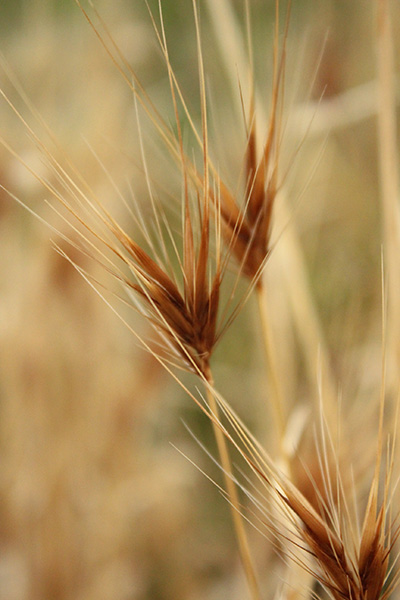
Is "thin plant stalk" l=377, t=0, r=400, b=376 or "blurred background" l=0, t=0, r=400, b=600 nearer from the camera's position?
"thin plant stalk" l=377, t=0, r=400, b=376

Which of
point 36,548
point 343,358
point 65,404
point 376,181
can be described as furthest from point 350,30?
point 36,548

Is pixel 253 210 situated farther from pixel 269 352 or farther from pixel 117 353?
pixel 117 353

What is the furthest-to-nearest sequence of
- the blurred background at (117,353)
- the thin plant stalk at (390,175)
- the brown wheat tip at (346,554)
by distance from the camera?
the blurred background at (117,353) < the thin plant stalk at (390,175) < the brown wheat tip at (346,554)

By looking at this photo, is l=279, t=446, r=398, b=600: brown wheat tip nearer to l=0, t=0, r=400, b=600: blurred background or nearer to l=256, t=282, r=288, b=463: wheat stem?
l=256, t=282, r=288, b=463: wheat stem

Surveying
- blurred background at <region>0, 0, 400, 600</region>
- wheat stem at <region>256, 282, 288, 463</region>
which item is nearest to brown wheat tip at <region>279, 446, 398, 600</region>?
wheat stem at <region>256, 282, 288, 463</region>

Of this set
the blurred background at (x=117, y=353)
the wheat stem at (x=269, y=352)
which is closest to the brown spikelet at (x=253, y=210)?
the wheat stem at (x=269, y=352)

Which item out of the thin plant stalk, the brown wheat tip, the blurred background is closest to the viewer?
the brown wheat tip

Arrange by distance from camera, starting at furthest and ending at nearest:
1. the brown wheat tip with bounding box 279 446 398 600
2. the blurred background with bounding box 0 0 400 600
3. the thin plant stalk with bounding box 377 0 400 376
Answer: the blurred background with bounding box 0 0 400 600 → the thin plant stalk with bounding box 377 0 400 376 → the brown wheat tip with bounding box 279 446 398 600

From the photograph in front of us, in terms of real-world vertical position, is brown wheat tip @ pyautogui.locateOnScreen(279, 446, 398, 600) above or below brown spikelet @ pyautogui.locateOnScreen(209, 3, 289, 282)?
below

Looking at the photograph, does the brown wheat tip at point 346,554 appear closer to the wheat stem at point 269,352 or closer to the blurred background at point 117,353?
the wheat stem at point 269,352
